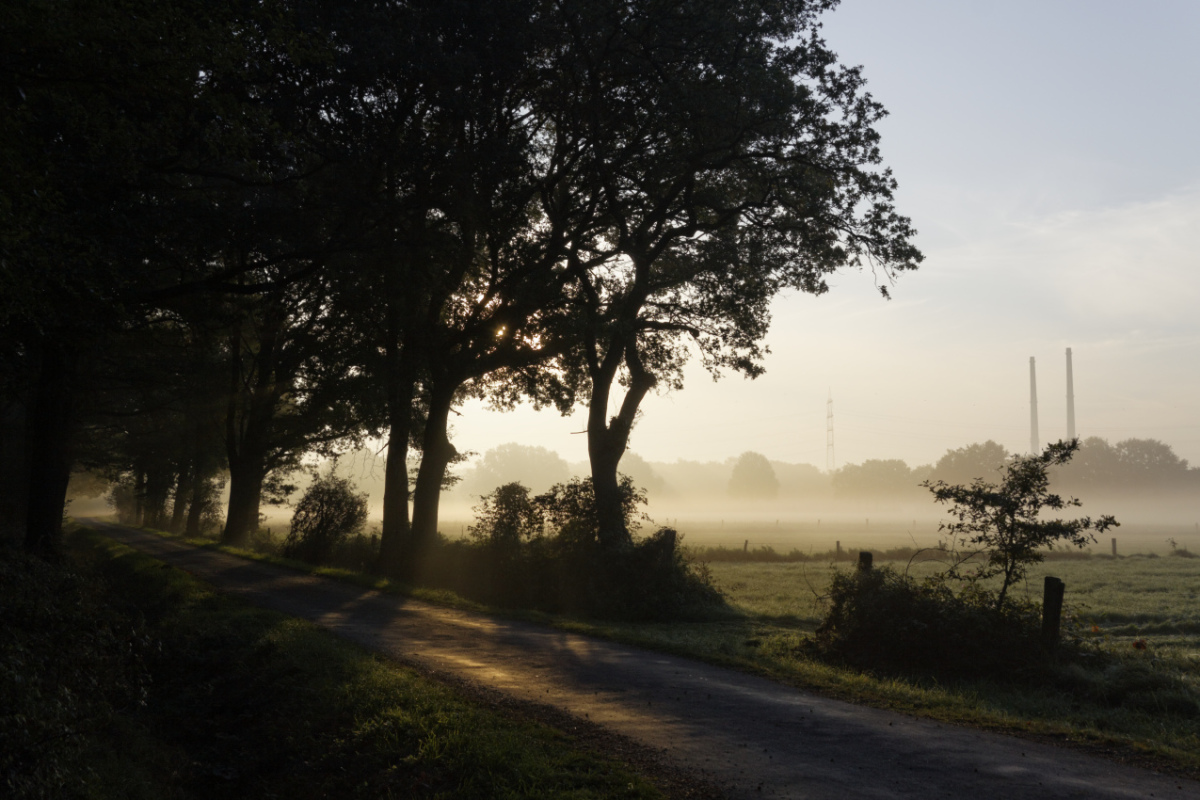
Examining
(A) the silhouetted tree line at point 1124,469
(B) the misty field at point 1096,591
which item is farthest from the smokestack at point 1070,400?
(B) the misty field at point 1096,591

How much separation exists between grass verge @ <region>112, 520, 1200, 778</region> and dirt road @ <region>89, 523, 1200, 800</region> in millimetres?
526

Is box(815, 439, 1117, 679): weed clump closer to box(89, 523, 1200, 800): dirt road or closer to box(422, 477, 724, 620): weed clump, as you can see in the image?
box(89, 523, 1200, 800): dirt road

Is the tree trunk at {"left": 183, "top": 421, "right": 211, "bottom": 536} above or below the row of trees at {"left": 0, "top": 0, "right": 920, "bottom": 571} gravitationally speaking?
below

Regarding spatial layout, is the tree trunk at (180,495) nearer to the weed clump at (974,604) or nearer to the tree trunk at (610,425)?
the tree trunk at (610,425)

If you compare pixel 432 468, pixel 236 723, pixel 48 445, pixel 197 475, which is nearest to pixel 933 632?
pixel 236 723

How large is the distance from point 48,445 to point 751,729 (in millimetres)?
18920

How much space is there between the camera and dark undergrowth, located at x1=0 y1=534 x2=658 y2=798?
714cm

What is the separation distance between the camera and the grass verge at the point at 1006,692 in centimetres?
887

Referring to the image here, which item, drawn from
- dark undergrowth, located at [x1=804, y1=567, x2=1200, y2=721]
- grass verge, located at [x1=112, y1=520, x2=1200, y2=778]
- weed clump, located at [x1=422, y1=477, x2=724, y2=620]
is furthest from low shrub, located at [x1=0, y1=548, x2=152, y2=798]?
dark undergrowth, located at [x1=804, y1=567, x2=1200, y2=721]

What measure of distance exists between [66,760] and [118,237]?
10589 mm

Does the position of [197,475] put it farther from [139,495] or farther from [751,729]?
[751,729]

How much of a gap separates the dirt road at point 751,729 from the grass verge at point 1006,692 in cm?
53

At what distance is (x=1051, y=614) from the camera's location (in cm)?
1305

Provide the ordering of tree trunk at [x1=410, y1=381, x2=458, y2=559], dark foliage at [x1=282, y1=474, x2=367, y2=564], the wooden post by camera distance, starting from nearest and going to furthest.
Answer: the wooden post < tree trunk at [x1=410, y1=381, x2=458, y2=559] < dark foliage at [x1=282, y1=474, x2=367, y2=564]
